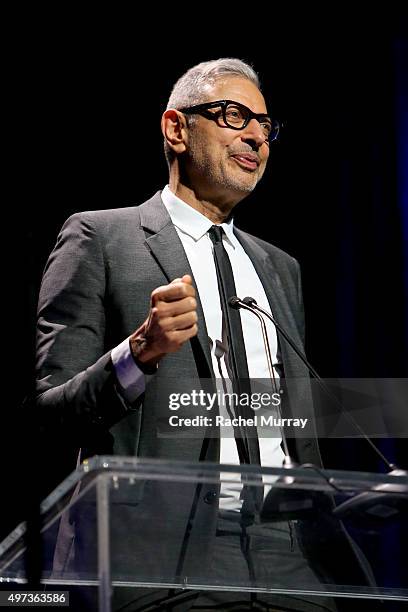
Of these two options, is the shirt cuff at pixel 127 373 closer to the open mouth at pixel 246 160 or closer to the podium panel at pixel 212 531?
the podium panel at pixel 212 531

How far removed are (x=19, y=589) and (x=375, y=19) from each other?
225 centimetres

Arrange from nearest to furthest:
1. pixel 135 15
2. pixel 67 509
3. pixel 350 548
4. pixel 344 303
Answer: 1. pixel 67 509
2. pixel 350 548
3. pixel 135 15
4. pixel 344 303

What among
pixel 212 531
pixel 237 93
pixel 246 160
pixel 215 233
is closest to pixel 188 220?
pixel 215 233

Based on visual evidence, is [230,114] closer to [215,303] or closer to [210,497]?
[215,303]

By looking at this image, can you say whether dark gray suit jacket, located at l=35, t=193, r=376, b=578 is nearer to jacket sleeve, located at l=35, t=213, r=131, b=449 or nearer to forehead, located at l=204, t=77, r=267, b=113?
jacket sleeve, located at l=35, t=213, r=131, b=449

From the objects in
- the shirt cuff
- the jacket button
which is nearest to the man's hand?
the shirt cuff

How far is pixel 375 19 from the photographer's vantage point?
2998mm

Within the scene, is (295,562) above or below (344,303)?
below

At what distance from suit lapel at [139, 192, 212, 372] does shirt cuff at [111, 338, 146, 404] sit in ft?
0.85

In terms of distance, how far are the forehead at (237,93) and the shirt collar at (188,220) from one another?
1.00ft

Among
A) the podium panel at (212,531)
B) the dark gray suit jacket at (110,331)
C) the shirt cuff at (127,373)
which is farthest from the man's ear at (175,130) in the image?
the podium panel at (212,531)

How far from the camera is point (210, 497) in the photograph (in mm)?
1259

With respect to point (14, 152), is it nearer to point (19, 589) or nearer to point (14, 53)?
point (14, 53)

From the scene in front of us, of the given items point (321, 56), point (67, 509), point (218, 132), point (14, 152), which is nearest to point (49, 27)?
point (14, 152)
